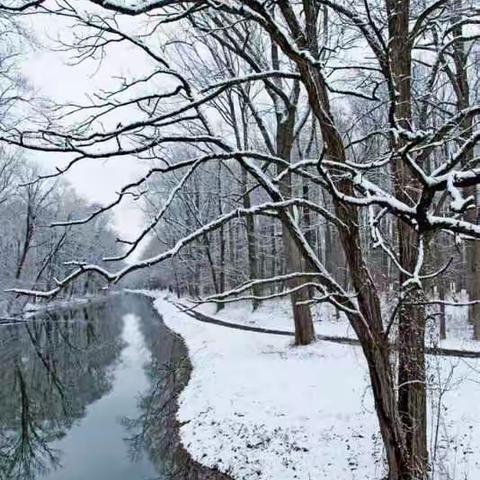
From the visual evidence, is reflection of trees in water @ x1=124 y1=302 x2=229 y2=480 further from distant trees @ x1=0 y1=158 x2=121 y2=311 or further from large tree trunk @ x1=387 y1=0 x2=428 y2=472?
distant trees @ x1=0 y1=158 x2=121 y2=311

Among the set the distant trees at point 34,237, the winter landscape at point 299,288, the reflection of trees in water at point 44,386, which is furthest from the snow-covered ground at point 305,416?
the distant trees at point 34,237

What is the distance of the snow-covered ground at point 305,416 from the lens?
6703 mm

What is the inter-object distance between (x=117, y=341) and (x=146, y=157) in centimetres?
2228

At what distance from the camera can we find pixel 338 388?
32.0 feet

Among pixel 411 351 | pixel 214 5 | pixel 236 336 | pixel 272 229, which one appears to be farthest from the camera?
pixel 272 229

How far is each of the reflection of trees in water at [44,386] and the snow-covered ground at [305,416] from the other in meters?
3.07

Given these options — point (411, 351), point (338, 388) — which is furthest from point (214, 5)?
point (338, 388)

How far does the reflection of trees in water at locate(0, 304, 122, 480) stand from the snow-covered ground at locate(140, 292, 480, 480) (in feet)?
10.1

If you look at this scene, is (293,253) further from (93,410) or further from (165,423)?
(93,410)

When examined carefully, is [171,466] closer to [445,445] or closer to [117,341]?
[445,445]

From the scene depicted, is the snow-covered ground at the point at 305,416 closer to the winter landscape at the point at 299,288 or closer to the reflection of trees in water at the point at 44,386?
the winter landscape at the point at 299,288

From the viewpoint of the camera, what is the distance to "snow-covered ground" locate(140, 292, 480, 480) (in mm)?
6703

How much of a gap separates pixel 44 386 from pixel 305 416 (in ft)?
33.7

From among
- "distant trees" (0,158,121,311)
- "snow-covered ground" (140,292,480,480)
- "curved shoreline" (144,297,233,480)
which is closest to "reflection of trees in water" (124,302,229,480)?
"curved shoreline" (144,297,233,480)
